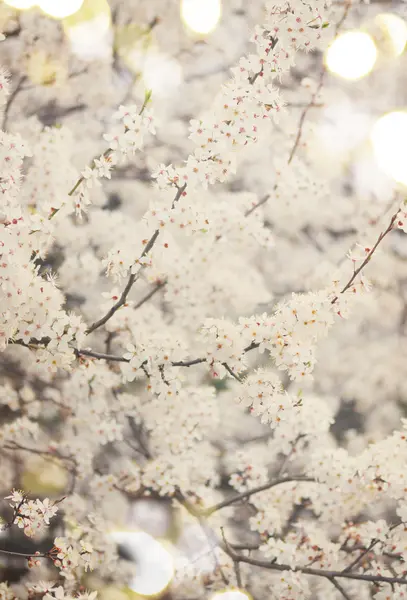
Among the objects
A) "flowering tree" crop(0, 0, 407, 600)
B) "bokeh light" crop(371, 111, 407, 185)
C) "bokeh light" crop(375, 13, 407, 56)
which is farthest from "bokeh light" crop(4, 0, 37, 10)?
"bokeh light" crop(371, 111, 407, 185)

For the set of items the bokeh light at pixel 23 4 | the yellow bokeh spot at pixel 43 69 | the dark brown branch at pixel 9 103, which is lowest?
the dark brown branch at pixel 9 103

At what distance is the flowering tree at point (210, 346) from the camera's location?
2.14m

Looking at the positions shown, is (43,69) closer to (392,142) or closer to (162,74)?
(162,74)

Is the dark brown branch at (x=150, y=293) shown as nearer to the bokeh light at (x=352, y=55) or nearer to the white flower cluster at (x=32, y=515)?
the white flower cluster at (x=32, y=515)

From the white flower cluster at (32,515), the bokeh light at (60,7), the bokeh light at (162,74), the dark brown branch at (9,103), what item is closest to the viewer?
the white flower cluster at (32,515)

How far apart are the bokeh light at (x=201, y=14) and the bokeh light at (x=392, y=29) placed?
5.09 ft

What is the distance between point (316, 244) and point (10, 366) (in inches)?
135

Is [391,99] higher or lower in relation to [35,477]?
higher

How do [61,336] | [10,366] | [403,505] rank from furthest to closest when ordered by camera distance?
[10,366] < [403,505] < [61,336]

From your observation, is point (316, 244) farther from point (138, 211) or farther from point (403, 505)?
point (403, 505)

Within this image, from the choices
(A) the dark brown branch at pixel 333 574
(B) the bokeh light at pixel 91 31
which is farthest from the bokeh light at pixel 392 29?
(A) the dark brown branch at pixel 333 574

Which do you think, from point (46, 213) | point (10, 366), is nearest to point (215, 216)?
point (46, 213)

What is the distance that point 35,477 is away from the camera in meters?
4.59

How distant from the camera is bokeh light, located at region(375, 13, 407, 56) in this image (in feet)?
15.8
